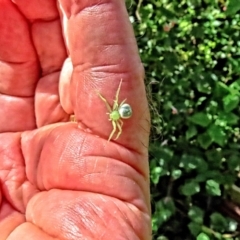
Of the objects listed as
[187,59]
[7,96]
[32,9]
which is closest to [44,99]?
[7,96]

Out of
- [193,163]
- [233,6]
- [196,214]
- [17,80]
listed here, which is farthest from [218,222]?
[17,80]

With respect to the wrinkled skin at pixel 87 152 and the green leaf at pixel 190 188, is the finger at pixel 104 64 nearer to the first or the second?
the wrinkled skin at pixel 87 152

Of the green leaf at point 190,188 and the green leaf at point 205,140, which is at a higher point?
the green leaf at point 205,140

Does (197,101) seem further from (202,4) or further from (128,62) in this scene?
(128,62)

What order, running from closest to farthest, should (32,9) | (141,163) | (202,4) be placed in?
(141,163) → (32,9) → (202,4)

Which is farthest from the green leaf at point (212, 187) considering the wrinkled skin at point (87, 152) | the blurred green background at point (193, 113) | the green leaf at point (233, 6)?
the wrinkled skin at point (87, 152)

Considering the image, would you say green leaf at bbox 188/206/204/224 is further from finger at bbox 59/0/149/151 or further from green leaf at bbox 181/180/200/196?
finger at bbox 59/0/149/151

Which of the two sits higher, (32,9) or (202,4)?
(32,9)
